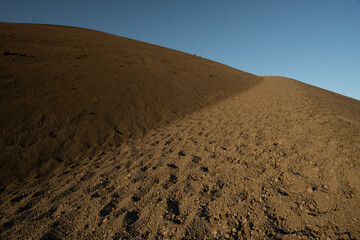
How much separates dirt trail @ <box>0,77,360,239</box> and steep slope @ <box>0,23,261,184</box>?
0.88m

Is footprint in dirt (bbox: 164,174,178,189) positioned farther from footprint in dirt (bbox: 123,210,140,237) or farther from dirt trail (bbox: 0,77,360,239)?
footprint in dirt (bbox: 123,210,140,237)

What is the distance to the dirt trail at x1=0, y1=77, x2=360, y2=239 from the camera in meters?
2.13

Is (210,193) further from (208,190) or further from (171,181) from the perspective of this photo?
(171,181)

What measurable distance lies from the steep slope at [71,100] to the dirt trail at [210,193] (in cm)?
88

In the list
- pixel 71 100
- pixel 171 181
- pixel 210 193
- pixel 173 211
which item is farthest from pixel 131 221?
pixel 71 100

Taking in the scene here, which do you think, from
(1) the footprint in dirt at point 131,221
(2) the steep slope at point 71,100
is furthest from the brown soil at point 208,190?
(2) the steep slope at point 71,100

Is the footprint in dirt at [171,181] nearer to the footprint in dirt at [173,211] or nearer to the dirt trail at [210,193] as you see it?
the dirt trail at [210,193]

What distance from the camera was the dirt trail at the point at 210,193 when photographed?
84.0 inches

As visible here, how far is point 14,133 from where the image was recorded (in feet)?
14.6

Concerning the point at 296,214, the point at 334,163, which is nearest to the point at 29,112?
the point at 296,214

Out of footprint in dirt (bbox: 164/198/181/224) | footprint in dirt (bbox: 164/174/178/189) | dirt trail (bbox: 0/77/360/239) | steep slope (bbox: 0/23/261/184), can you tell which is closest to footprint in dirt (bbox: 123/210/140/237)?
dirt trail (bbox: 0/77/360/239)

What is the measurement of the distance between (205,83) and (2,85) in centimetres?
1043

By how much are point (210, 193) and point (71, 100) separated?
5.73m

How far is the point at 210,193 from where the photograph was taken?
271 centimetres
